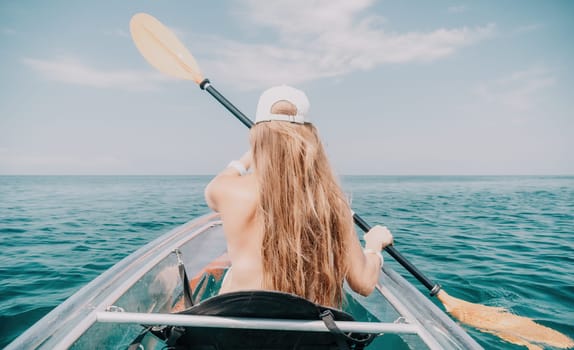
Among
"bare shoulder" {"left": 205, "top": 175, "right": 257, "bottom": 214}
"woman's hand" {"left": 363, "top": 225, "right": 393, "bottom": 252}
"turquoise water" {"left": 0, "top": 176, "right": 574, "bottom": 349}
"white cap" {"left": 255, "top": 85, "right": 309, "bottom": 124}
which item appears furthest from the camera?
"turquoise water" {"left": 0, "top": 176, "right": 574, "bottom": 349}

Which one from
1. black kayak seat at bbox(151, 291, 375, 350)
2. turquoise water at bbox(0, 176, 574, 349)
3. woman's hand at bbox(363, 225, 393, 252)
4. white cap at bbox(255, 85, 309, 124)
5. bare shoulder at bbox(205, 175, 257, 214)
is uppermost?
white cap at bbox(255, 85, 309, 124)

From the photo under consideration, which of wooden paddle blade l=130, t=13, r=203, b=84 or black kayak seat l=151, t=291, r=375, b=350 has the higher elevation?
wooden paddle blade l=130, t=13, r=203, b=84

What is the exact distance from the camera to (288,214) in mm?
1382

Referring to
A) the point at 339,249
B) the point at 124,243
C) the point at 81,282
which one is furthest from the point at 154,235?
Answer: the point at 339,249

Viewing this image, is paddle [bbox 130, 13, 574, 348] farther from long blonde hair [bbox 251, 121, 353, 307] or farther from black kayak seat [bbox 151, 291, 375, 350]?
black kayak seat [bbox 151, 291, 375, 350]

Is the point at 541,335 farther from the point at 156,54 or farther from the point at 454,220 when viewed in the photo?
the point at 454,220

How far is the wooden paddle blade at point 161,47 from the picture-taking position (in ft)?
12.4

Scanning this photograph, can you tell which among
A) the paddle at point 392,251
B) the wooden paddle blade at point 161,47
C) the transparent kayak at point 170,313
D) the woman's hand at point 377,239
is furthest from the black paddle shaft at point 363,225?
the woman's hand at point 377,239

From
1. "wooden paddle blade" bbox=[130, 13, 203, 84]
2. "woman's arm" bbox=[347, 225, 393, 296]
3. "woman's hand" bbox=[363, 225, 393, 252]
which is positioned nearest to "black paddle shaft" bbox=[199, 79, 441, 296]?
"wooden paddle blade" bbox=[130, 13, 203, 84]

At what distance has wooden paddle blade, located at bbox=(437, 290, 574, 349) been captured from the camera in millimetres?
2850

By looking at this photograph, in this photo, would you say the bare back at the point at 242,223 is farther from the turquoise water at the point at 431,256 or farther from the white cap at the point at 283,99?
the turquoise water at the point at 431,256

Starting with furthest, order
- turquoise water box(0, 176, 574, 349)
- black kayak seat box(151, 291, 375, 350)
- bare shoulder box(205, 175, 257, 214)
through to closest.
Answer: turquoise water box(0, 176, 574, 349)
bare shoulder box(205, 175, 257, 214)
black kayak seat box(151, 291, 375, 350)

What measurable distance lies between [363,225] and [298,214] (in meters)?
1.75

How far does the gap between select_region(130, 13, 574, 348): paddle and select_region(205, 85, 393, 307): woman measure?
1400mm
